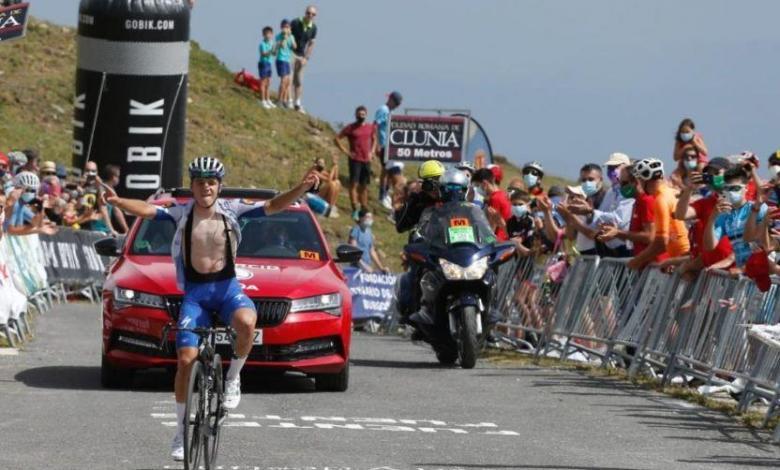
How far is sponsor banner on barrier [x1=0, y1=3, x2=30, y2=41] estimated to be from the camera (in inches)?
907

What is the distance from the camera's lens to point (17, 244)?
991 inches

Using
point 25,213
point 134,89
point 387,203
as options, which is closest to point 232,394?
point 25,213

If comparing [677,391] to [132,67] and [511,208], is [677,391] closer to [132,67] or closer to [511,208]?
[511,208]

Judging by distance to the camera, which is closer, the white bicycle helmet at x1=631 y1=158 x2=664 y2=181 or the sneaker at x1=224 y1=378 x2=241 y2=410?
the sneaker at x1=224 y1=378 x2=241 y2=410

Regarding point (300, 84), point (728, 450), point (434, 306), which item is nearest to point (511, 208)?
point (434, 306)

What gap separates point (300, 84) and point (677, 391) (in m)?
31.1

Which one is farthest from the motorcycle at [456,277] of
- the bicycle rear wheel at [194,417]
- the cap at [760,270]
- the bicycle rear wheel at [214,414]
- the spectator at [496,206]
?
the bicycle rear wheel at [194,417]

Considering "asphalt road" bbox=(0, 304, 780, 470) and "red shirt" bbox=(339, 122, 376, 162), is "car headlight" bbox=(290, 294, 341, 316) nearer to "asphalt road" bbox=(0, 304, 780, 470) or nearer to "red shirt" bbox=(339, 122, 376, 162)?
"asphalt road" bbox=(0, 304, 780, 470)

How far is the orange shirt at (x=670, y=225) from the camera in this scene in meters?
18.5

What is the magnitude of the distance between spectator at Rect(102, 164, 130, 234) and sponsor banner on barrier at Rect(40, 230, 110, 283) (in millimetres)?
361

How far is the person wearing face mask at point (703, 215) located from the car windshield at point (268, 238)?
123 inches

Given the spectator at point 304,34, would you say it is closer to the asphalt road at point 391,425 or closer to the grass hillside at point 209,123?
the grass hillside at point 209,123

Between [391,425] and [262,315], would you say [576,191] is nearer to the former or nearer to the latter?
[262,315]

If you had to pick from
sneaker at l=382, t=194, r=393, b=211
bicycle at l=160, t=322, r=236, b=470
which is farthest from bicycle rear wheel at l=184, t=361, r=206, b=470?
sneaker at l=382, t=194, r=393, b=211
